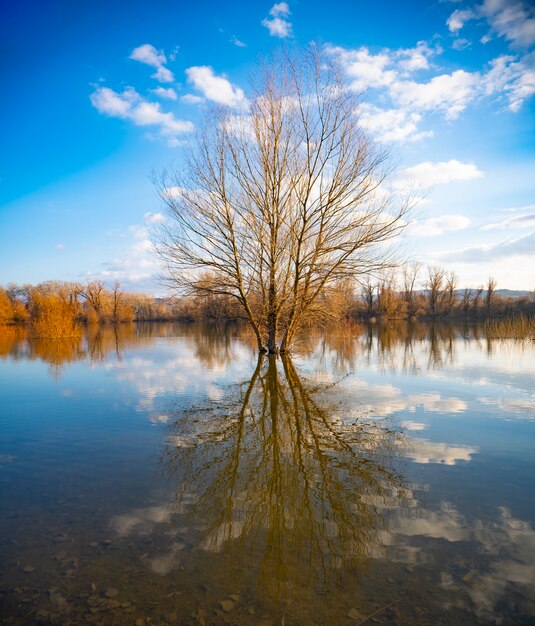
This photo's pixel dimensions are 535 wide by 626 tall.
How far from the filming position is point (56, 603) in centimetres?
255

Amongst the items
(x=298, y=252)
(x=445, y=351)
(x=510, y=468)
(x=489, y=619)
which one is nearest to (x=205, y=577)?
(x=489, y=619)

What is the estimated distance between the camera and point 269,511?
363 centimetres

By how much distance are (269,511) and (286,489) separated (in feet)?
1.67

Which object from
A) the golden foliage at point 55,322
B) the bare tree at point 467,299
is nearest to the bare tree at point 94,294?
the golden foliage at point 55,322

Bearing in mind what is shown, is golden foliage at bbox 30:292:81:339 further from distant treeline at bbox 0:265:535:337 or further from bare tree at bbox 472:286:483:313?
bare tree at bbox 472:286:483:313

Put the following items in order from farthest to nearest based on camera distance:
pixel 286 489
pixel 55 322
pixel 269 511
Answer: pixel 55 322, pixel 286 489, pixel 269 511

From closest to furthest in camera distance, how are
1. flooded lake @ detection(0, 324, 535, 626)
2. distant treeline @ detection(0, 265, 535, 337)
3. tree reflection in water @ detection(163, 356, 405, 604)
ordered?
flooded lake @ detection(0, 324, 535, 626)
tree reflection in water @ detection(163, 356, 405, 604)
distant treeline @ detection(0, 265, 535, 337)

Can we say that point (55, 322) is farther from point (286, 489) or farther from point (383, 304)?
point (383, 304)

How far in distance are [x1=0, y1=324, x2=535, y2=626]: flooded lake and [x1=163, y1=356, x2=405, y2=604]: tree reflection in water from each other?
0.02 meters

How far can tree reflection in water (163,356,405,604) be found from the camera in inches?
115

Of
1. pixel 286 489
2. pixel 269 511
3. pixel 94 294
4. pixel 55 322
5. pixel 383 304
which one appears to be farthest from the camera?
pixel 94 294

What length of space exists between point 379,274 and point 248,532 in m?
11.6

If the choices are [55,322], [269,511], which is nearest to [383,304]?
[55,322]

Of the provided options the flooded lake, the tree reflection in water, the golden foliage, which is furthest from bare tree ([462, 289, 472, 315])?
the tree reflection in water
